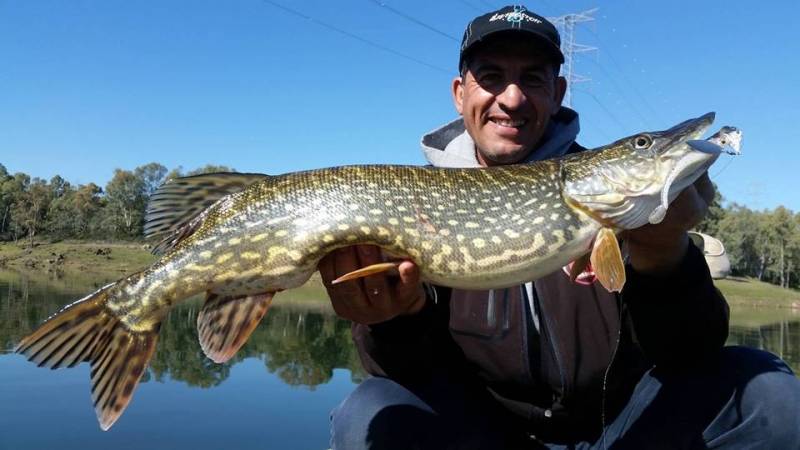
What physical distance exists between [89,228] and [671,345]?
66222 mm

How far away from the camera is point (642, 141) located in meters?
2.82

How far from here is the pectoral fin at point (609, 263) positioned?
2.51 metres

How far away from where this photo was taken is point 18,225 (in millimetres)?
64625

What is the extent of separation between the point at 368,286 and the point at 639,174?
1.32 meters

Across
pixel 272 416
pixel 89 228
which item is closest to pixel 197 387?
pixel 272 416

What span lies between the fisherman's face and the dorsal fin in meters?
1.53

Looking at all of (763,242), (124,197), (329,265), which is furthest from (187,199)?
Result: (763,242)

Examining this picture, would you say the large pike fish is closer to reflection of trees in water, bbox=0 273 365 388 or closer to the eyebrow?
the eyebrow

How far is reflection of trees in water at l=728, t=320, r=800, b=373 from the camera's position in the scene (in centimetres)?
Result: 1634

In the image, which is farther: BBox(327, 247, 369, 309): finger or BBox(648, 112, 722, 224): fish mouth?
BBox(327, 247, 369, 309): finger

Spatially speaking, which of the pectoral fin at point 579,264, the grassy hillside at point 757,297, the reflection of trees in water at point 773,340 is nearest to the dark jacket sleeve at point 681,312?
the pectoral fin at point 579,264

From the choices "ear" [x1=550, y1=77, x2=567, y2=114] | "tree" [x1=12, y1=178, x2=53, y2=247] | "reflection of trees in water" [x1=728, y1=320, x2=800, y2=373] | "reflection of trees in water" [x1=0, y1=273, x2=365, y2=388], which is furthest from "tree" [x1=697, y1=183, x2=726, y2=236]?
"tree" [x1=12, y1=178, x2=53, y2=247]

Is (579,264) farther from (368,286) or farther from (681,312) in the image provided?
(368,286)

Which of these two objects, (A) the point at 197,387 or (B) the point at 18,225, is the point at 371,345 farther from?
(B) the point at 18,225
